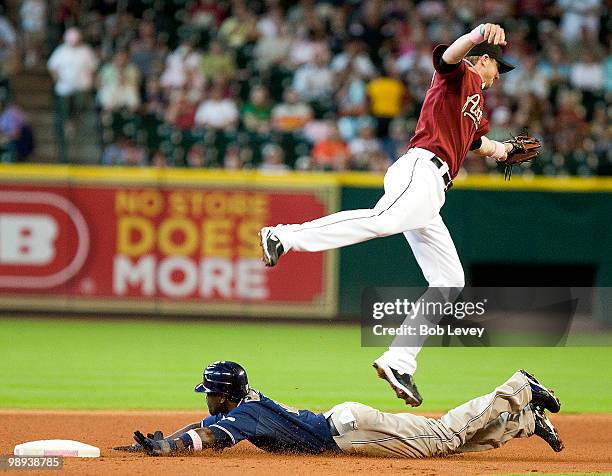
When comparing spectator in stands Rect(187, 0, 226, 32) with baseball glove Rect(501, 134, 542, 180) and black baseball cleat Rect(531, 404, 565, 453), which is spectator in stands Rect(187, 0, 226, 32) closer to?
baseball glove Rect(501, 134, 542, 180)

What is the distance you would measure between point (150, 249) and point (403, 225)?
7476 mm

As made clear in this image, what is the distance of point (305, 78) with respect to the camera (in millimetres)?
15633

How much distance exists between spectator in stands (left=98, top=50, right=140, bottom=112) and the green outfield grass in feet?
10.9

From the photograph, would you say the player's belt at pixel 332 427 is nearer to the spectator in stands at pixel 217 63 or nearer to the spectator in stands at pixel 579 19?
the spectator in stands at pixel 217 63

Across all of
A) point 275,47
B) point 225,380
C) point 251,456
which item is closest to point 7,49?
point 275,47

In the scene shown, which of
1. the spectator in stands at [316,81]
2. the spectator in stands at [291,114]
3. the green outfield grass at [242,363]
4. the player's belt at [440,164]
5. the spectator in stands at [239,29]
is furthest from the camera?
the spectator in stands at [239,29]

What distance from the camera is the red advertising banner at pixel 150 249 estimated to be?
13586 mm

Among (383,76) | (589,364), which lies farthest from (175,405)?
(383,76)

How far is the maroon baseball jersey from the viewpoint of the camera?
22.3 feet

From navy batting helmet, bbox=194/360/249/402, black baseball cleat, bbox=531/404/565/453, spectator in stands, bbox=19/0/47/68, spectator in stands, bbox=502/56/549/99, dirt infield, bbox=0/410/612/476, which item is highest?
spectator in stands, bbox=19/0/47/68

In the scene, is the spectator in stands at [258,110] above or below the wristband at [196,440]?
above

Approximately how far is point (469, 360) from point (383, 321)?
2.41 m

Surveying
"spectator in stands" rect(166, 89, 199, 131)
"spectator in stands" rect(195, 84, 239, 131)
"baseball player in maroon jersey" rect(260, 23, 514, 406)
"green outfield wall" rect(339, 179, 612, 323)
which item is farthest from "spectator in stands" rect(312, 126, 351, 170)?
"baseball player in maroon jersey" rect(260, 23, 514, 406)

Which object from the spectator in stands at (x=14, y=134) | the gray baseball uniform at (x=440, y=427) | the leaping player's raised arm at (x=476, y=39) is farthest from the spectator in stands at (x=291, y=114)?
the gray baseball uniform at (x=440, y=427)
